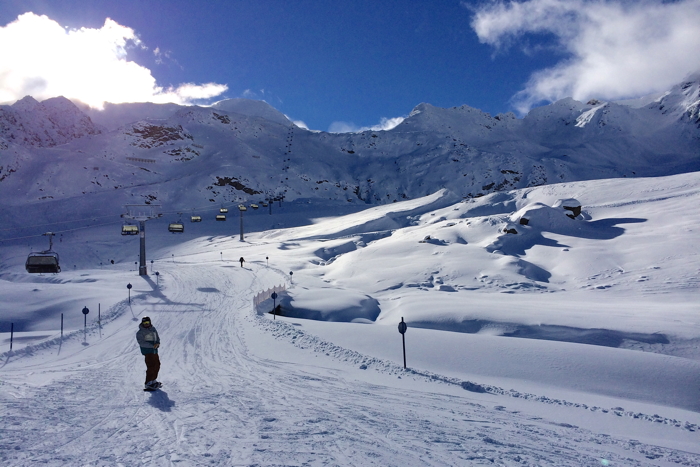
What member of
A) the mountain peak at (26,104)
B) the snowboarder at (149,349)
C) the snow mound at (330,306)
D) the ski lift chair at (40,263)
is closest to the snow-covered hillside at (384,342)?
the snow mound at (330,306)

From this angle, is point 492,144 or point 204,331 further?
point 492,144

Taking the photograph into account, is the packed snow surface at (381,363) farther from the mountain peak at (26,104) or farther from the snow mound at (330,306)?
the mountain peak at (26,104)

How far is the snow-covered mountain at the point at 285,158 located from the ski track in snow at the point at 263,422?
8927cm

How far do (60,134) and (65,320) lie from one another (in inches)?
7837

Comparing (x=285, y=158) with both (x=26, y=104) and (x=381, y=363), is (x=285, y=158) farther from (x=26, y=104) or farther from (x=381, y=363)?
(x=381, y=363)

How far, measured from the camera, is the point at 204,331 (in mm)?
16391

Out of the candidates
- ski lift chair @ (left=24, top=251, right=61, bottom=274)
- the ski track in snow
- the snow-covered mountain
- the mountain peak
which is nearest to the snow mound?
the ski track in snow

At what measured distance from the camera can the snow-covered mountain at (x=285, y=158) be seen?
98.8 metres

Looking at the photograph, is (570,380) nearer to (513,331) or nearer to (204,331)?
(513,331)

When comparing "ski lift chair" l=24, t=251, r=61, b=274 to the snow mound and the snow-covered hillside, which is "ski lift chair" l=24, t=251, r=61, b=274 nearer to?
the snow-covered hillside

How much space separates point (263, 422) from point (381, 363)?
5.80 meters

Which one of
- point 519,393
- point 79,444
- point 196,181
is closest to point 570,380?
point 519,393

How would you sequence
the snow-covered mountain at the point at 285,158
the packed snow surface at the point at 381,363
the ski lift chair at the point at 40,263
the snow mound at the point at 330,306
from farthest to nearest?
the snow-covered mountain at the point at 285,158, the ski lift chair at the point at 40,263, the snow mound at the point at 330,306, the packed snow surface at the point at 381,363

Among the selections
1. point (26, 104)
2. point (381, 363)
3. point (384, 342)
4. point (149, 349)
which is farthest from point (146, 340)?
point (26, 104)
